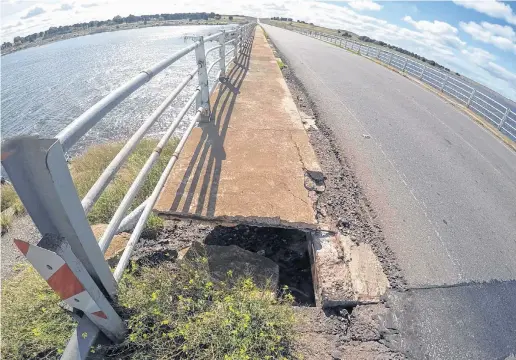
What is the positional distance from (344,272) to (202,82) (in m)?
3.20

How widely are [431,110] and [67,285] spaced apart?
10486mm

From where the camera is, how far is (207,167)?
3.54 m

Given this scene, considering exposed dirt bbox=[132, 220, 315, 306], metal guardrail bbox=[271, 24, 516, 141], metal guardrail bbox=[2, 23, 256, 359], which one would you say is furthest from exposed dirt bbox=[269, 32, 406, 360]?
metal guardrail bbox=[271, 24, 516, 141]

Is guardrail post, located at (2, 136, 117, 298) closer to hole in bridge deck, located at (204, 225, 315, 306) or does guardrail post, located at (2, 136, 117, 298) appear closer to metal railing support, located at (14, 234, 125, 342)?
metal railing support, located at (14, 234, 125, 342)

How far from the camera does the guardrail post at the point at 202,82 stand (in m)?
3.98

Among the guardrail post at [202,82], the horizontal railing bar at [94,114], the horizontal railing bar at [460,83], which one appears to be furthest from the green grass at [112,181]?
the horizontal railing bar at [460,83]

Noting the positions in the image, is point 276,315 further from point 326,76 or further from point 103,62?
point 103,62

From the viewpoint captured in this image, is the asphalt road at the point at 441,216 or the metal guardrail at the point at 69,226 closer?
the metal guardrail at the point at 69,226

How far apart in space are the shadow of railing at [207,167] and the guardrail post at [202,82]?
175 mm

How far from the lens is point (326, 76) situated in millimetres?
12000

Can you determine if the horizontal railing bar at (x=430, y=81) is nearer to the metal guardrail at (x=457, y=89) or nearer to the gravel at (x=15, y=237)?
the metal guardrail at (x=457, y=89)

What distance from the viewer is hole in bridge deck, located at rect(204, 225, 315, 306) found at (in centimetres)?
288

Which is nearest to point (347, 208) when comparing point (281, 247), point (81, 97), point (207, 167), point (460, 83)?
point (281, 247)

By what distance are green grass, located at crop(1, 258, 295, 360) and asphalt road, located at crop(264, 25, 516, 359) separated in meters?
1.05
